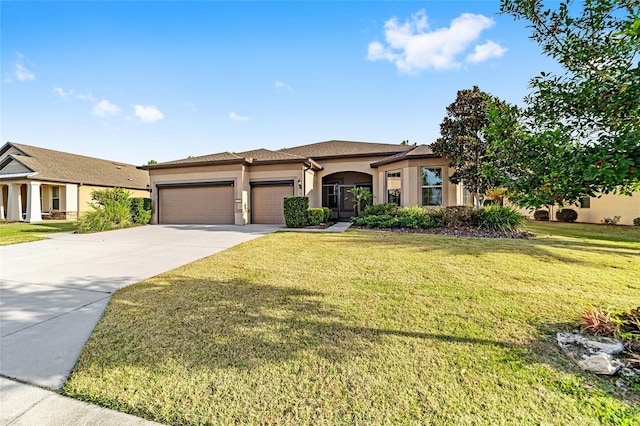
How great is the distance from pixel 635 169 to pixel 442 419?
244 cm

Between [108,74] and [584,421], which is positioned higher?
[108,74]

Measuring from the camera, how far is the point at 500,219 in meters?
10.5

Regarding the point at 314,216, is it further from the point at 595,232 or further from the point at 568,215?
the point at 568,215

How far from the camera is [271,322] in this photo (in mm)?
3213

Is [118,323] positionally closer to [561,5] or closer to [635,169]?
[635,169]

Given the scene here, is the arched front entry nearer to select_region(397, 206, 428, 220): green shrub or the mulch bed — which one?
select_region(397, 206, 428, 220): green shrub

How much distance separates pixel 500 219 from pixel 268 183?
11.5 m

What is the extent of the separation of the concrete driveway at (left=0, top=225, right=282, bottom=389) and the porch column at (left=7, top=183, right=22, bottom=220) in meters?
15.4

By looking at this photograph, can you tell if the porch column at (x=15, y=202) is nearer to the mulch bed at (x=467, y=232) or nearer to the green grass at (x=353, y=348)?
the green grass at (x=353, y=348)

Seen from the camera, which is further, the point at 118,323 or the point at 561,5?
the point at 118,323

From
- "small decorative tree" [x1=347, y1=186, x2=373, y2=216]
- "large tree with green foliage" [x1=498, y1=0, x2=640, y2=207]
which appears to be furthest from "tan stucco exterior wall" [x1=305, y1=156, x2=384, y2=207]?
"large tree with green foliage" [x1=498, y1=0, x2=640, y2=207]

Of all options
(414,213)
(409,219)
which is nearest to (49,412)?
(409,219)

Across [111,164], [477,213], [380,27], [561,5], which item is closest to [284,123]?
[380,27]

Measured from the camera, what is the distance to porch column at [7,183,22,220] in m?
18.6
